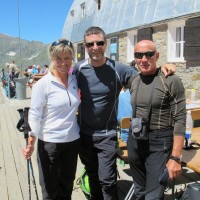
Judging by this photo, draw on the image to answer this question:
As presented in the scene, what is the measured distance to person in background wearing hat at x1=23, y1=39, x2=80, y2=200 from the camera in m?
2.80

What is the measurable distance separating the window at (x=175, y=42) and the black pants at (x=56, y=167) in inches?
361

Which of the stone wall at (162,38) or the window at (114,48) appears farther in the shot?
the window at (114,48)

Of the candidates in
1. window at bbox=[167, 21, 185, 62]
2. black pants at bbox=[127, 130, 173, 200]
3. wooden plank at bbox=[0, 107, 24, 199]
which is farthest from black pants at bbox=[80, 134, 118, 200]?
window at bbox=[167, 21, 185, 62]

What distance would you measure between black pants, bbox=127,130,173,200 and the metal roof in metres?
8.17

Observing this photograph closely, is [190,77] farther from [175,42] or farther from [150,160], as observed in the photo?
[150,160]

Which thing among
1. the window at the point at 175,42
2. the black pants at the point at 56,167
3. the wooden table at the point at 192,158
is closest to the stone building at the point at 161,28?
the window at the point at 175,42

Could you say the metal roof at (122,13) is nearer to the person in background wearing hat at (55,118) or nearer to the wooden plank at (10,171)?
the wooden plank at (10,171)

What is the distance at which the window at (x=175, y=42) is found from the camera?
1148 centimetres

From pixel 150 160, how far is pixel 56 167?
892 mm

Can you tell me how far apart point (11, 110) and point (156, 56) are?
31.8 ft

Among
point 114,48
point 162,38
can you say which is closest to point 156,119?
point 162,38

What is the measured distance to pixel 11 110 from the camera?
1159 cm

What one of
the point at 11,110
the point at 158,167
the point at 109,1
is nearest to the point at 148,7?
the point at 109,1

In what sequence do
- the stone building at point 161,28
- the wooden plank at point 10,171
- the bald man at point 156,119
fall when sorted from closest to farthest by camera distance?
the bald man at point 156,119
the wooden plank at point 10,171
the stone building at point 161,28
